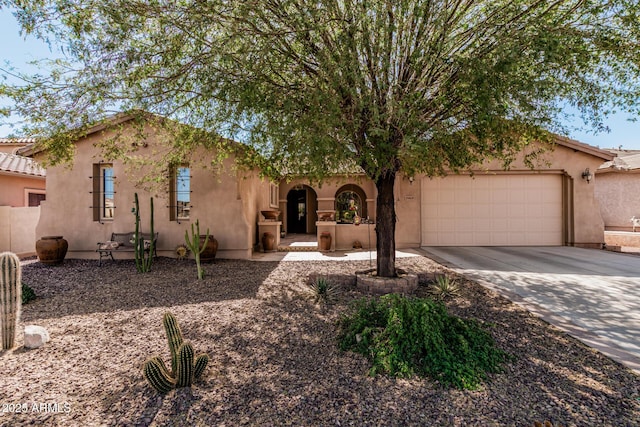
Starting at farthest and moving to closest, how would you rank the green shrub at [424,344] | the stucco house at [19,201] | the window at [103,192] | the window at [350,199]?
the window at [350,199] < the stucco house at [19,201] < the window at [103,192] < the green shrub at [424,344]

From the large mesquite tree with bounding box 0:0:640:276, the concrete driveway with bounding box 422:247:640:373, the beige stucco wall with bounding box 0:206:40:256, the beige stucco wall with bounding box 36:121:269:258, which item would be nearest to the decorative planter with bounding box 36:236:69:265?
the beige stucco wall with bounding box 36:121:269:258

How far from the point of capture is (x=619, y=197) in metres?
13.8

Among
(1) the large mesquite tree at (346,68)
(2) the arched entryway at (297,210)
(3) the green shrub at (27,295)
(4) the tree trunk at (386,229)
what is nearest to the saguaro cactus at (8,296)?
(3) the green shrub at (27,295)

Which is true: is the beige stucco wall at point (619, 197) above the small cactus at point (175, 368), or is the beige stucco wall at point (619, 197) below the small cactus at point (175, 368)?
above

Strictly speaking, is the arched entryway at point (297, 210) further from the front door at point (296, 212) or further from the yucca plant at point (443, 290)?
the yucca plant at point (443, 290)

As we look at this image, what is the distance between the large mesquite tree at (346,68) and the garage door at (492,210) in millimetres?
6515

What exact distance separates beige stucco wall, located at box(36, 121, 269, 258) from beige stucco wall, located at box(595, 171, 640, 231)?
15812 mm

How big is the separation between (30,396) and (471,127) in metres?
6.19

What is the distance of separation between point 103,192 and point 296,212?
10.8 m

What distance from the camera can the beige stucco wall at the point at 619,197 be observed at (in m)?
13.6

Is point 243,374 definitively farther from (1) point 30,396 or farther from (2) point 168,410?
(1) point 30,396

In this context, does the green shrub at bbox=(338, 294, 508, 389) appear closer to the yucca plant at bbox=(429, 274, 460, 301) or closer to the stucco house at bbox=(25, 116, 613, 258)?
the yucca plant at bbox=(429, 274, 460, 301)

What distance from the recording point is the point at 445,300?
17.1 ft

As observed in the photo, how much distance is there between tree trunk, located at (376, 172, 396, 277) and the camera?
602 centimetres
